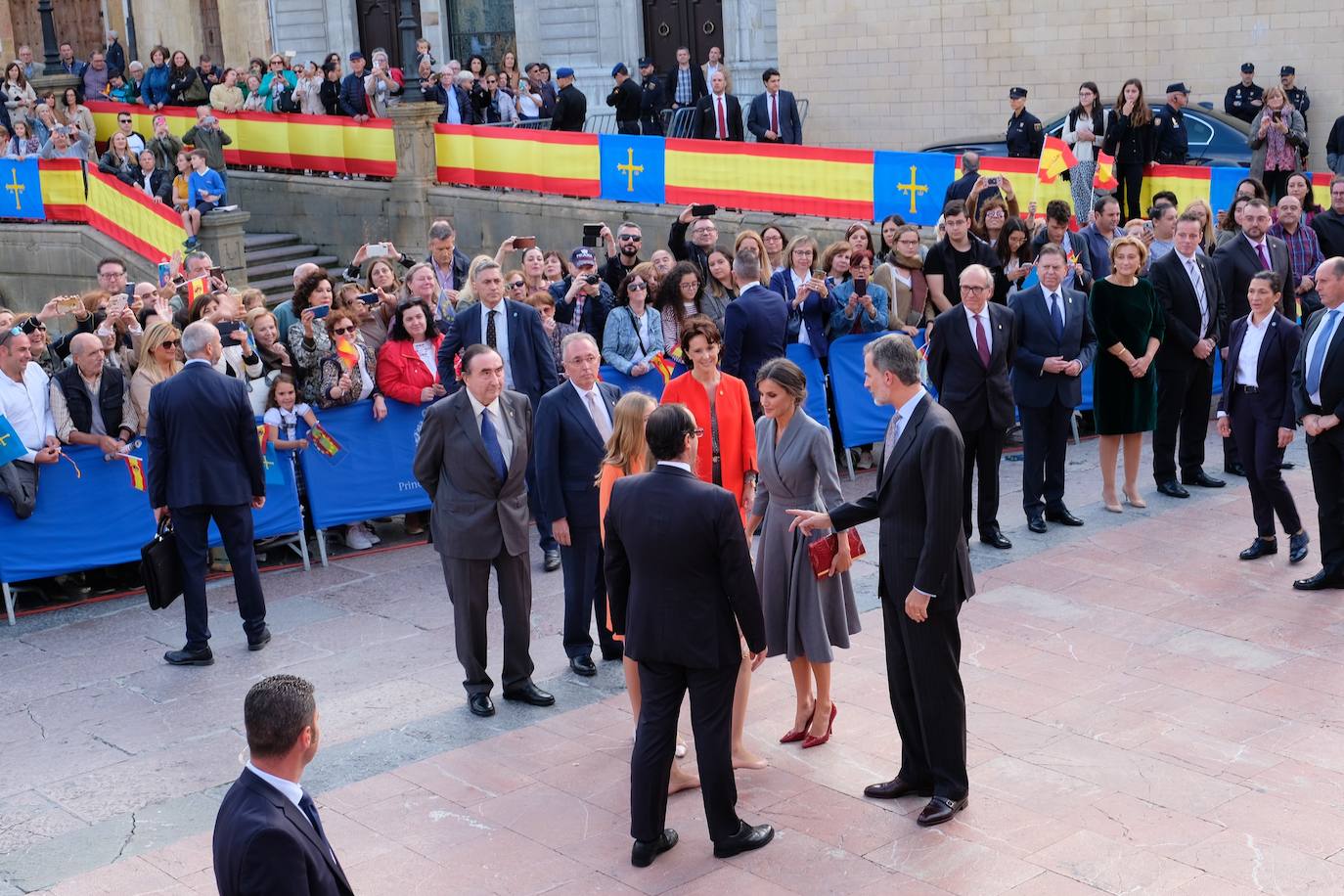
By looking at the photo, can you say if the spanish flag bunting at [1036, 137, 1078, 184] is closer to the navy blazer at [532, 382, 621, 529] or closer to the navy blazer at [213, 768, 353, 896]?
the navy blazer at [532, 382, 621, 529]

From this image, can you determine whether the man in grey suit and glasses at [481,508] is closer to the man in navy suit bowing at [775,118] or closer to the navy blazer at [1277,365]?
the navy blazer at [1277,365]

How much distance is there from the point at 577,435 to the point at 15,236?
53.4ft

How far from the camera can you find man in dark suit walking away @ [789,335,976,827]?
20.7 ft

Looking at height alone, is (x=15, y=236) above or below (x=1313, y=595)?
above

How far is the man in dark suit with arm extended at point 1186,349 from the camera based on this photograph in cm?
1145

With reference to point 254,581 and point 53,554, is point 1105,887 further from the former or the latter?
point 53,554

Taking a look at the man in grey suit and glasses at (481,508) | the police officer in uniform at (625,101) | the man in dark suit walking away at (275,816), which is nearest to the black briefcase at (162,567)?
the man in grey suit and glasses at (481,508)

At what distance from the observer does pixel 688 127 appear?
23.0m

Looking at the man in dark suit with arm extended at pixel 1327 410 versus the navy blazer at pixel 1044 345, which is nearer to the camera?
the man in dark suit with arm extended at pixel 1327 410

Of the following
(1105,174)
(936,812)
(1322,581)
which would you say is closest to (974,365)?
(1322,581)

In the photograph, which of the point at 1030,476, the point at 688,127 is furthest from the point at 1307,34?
the point at 1030,476

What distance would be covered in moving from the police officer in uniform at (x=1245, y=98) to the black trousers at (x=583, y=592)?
14145 mm

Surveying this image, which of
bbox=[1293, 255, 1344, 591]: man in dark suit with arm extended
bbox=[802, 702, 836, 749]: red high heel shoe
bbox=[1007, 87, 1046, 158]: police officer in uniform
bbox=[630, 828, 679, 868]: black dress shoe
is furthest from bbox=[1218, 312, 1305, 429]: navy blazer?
bbox=[1007, 87, 1046, 158]: police officer in uniform

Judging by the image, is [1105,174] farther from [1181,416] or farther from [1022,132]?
[1181,416]
